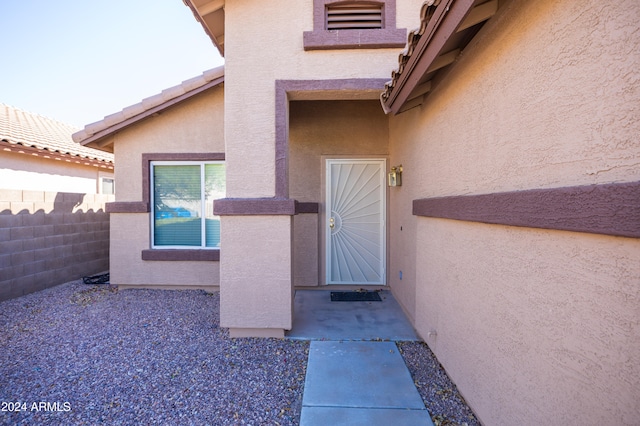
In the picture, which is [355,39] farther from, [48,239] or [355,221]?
[48,239]

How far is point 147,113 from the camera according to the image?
6316 millimetres

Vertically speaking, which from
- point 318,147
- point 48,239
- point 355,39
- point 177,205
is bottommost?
point 48,239

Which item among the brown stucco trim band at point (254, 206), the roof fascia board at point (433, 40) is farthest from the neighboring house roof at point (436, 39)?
the brown stucco trim band at point (254, 206)

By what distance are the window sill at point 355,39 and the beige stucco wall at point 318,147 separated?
197cm

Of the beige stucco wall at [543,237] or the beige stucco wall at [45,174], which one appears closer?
the beige stucco wall at [543,237]

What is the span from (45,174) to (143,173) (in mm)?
4295

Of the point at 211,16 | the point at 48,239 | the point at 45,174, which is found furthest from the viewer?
the point at 45,174

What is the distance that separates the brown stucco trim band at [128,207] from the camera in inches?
260

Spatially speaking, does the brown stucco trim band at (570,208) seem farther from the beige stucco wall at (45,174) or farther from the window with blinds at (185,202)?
the beige stucco wall at (45,174)

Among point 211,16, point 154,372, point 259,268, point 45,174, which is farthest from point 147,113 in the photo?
point 154,372

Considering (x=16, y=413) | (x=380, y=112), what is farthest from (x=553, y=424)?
(x=380, y=112)

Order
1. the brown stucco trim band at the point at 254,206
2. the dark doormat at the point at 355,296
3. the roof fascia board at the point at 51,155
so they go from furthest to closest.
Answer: the roof fascia board at the point at 51,155, the dark doormat at the point at 355,296, the brown stucco trim band at the point at 254,206

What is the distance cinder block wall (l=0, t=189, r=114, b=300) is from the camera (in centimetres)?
635

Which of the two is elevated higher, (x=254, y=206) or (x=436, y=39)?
(x=436, y=39)
